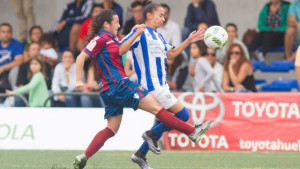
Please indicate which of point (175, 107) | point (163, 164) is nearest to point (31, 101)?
point (163, 164)

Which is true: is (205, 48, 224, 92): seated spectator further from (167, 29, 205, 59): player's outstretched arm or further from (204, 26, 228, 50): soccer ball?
(167, 29, 205, 59): player's outstretched arm

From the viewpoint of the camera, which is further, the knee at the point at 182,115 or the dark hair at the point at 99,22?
the knee at the point at 182,115

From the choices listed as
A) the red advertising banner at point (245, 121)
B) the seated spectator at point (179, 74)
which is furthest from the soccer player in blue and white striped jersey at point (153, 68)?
the seated spectator at point (179, 74)

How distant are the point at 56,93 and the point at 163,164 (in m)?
4.92

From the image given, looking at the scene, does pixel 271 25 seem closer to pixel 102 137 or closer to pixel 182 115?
pixel 182 115

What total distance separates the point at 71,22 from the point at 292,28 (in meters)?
5.15

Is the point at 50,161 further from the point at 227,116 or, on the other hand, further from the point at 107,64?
the point at 227,116

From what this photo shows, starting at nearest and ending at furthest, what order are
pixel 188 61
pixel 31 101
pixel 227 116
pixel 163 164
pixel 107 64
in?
pixel 107 64 → pixel 163 164 → pixel 227 116 → pixel 31 101 → pixel 188 61

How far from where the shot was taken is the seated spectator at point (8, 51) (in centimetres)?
1875

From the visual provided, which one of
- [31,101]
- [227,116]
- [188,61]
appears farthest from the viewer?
[188,61]

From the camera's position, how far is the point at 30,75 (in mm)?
17609

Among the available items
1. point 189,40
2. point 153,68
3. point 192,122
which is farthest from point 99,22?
point 192,122

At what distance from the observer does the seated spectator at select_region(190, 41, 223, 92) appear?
54.7 feet

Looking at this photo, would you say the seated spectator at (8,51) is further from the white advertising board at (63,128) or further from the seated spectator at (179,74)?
the seated spectator at (179,74)
